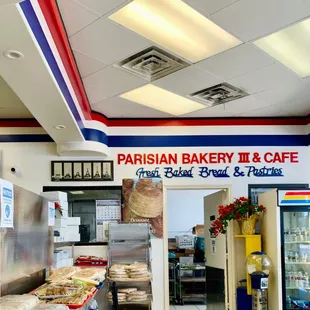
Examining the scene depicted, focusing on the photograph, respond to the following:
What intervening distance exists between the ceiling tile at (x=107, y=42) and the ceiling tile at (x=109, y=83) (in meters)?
0.39

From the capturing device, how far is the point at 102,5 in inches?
129

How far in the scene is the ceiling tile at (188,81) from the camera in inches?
187

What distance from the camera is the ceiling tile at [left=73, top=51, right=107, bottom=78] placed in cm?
425

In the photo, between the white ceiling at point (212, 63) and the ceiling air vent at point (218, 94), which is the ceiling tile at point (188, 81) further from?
the ceiling air vent at point (218, 94)

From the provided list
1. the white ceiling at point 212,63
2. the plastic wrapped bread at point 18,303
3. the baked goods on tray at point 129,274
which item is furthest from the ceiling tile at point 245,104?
the plastic wrapped bread at point 18,303

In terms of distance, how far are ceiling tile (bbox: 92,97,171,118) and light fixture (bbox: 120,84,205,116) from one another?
0.40 ft

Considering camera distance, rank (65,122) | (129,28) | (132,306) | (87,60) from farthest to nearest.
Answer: (132,306)
(65,122)
(87,60)
(129,28)

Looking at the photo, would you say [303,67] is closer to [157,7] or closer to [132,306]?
[157,7]

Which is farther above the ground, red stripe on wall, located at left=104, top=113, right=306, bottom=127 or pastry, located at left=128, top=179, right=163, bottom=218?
red stripe on wall, located at left=104, top=113, right=306, bottom=127

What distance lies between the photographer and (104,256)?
6.54 m

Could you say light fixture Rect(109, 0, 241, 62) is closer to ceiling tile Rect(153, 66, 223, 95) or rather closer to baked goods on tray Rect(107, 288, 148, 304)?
ceiling tile Rect(153, 66, 223, 95)

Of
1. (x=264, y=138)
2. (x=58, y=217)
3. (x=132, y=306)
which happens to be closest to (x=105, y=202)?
(x=132, y=306)

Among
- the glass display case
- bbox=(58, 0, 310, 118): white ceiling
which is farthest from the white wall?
bbox=(58, 0, 310, 118): white ceiling

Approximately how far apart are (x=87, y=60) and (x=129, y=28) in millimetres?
794
